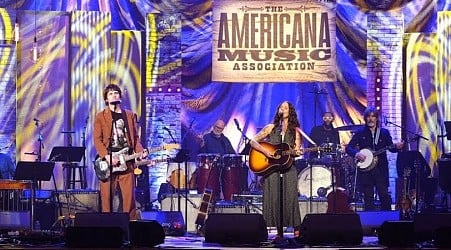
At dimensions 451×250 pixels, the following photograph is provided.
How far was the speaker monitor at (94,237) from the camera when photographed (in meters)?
8.26

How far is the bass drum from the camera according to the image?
13938 mm

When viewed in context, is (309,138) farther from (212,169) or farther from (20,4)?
(20,4)

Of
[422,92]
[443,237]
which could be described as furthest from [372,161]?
[443,237]

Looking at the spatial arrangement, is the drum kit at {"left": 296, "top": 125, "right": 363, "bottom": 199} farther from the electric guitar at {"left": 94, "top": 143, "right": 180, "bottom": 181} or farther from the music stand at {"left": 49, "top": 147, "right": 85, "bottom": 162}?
the music stand at {"left": 49, "top": 147, "right": 85, "bottom": 162}

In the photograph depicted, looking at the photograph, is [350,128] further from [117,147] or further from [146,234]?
[146,234]

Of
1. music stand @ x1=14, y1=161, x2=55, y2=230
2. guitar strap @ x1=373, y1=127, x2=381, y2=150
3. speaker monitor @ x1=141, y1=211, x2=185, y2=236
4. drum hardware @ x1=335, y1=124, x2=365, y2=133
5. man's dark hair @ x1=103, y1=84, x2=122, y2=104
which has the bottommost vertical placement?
speaker monitor @ x1=141, y1=211, x2=185, y2=236

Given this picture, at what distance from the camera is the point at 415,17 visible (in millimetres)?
14453

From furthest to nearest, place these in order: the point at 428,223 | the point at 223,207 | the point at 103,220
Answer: the point at 223,207
the point at 103,220
the point at 428,223

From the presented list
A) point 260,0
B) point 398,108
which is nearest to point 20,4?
point 260,0

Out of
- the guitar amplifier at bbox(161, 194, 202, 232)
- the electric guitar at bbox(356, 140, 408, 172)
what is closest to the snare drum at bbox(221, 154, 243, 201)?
the guitar amplifier at bbox(161, 194, 202, 232)

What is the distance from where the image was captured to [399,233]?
29.1 ft

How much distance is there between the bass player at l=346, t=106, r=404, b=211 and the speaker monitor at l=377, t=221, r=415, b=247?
5.08 m

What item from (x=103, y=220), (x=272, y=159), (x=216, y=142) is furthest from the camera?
(x=216, y=142)

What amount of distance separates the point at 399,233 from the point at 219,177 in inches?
218
